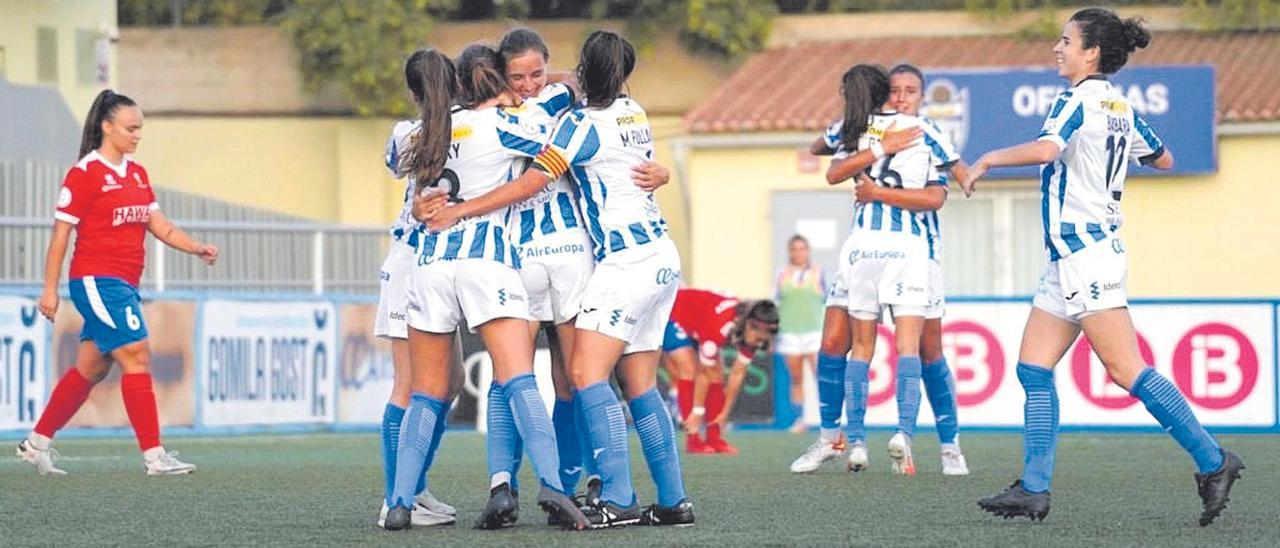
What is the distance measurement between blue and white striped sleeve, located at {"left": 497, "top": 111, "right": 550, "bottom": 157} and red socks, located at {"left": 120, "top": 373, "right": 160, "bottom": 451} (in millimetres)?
4071

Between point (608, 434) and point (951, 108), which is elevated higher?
point (951, 108)

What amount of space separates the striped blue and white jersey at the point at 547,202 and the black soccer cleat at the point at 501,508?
839 millimetres

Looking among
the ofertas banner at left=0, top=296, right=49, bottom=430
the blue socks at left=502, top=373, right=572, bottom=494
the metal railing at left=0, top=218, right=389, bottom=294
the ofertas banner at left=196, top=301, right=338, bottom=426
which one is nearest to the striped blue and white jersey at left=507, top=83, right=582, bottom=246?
the blue socks at left=502, top=373, right=572, bottom=494

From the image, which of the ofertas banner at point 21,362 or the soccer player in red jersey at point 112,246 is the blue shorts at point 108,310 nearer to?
the soccer player in red jersey at point 112,246

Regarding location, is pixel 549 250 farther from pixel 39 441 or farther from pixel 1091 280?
pixel 39 441

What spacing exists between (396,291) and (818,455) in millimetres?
3490

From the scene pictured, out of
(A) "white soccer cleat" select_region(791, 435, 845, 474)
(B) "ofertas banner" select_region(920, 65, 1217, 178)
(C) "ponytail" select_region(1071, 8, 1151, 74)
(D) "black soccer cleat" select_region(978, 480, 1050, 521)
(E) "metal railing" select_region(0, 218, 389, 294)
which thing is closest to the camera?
(D) "black soccer cleat" select_region(978, 480, 1050, 521)

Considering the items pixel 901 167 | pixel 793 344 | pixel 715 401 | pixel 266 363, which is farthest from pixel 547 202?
pixel 793 344

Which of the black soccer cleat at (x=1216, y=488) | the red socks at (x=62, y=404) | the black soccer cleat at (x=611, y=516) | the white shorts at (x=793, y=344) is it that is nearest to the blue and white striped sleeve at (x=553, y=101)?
the black soccer cleat at (x=611, y=516)

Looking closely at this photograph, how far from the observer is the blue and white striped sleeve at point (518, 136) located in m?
8.01

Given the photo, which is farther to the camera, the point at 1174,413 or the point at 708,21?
the point at 708,21

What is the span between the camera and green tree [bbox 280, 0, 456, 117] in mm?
29500

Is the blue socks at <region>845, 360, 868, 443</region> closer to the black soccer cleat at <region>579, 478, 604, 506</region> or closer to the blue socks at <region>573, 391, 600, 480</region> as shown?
the blue socks at <region>573, 391, 600, 480</region>

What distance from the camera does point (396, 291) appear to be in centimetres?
874
